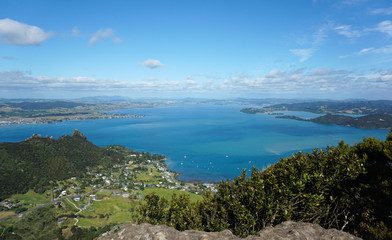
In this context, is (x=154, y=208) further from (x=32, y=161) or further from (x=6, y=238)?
(x=32, y=161)

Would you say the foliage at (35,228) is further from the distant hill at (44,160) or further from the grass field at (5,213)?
the distant hill at (44,160)

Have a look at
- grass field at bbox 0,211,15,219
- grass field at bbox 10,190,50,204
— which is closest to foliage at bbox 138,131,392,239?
grass field at bbox 0,211,15,219

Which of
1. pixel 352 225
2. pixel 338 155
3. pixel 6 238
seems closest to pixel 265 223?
pixel 352 225

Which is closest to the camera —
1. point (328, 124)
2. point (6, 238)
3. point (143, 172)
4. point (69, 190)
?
point (6, 238)

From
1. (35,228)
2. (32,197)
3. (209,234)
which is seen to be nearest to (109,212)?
(35,228)

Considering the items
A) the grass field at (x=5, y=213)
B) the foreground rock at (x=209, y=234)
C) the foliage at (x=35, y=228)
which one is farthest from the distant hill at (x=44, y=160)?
the foreground rock at (x=209, y=234)

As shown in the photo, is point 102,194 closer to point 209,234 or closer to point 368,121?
point 209,234

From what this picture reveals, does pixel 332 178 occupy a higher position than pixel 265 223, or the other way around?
pixel 332 178
